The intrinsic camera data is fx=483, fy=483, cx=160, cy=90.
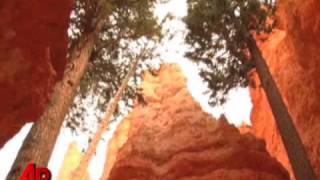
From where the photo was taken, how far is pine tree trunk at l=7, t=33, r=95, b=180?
425 inches

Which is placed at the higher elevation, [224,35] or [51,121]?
[224,35]

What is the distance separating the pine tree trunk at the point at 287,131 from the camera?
14368 millimetres

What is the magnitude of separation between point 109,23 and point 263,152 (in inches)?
433

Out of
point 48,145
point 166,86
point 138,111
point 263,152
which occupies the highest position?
point 166,86

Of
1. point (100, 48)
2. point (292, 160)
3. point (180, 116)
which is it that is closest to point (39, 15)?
point (100, 48)

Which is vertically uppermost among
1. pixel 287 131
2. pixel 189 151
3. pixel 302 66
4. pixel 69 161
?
pixel 69 161

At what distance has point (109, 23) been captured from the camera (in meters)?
16.4

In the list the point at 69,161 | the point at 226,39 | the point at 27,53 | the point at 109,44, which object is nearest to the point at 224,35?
the point at 226,39

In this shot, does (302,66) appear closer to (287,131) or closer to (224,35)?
(224,35)

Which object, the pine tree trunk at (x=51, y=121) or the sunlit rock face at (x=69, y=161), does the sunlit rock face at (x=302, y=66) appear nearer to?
the pine tree trunk at (x=51, y=121)

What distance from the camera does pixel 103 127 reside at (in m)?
16.9

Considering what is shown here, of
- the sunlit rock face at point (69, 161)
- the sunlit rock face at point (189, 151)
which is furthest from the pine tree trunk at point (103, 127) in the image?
the sunlit rock face at point (69, 161)

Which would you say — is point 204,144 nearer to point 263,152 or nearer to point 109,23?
point 263,152

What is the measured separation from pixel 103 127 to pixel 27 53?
24.0 ft
